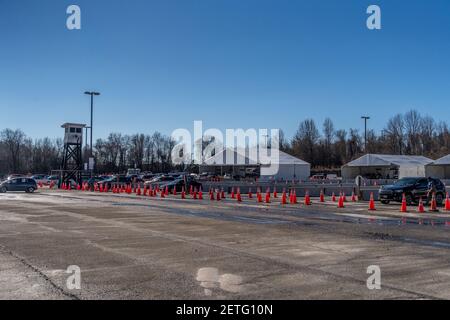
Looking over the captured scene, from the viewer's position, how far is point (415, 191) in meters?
26.6

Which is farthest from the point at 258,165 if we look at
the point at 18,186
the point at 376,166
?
the point at 18,186

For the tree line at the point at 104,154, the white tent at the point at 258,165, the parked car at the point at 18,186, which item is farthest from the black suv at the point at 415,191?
the tree line at the point at 104,154

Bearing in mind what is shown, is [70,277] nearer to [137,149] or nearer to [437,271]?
[437,271]

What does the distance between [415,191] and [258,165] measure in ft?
205

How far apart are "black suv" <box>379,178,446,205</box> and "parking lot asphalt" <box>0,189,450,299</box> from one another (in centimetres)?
991

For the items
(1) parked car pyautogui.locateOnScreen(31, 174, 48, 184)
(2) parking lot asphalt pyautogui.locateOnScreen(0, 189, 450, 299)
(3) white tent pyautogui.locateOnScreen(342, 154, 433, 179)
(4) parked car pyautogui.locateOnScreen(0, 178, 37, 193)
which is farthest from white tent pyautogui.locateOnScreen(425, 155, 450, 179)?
(2) parking lot asphalt pyautogui.locateOnScreen(0, 189, 450, 299)

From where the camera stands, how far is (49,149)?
139375 millimetres

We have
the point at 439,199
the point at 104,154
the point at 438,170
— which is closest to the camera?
the point at 439,199

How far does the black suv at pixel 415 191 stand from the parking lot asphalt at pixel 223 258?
9.91 meters

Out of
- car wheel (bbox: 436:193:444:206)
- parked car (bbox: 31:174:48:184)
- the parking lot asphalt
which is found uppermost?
parked car (bbox: 31:174:48:184)

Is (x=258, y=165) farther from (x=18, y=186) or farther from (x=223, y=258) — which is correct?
(x=223, y=258)

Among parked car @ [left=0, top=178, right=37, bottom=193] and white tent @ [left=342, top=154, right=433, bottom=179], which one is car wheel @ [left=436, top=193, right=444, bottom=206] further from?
white tent @ [left=342, top=154, right=433, bottom=179]

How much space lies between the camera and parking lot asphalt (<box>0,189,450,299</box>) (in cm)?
695
